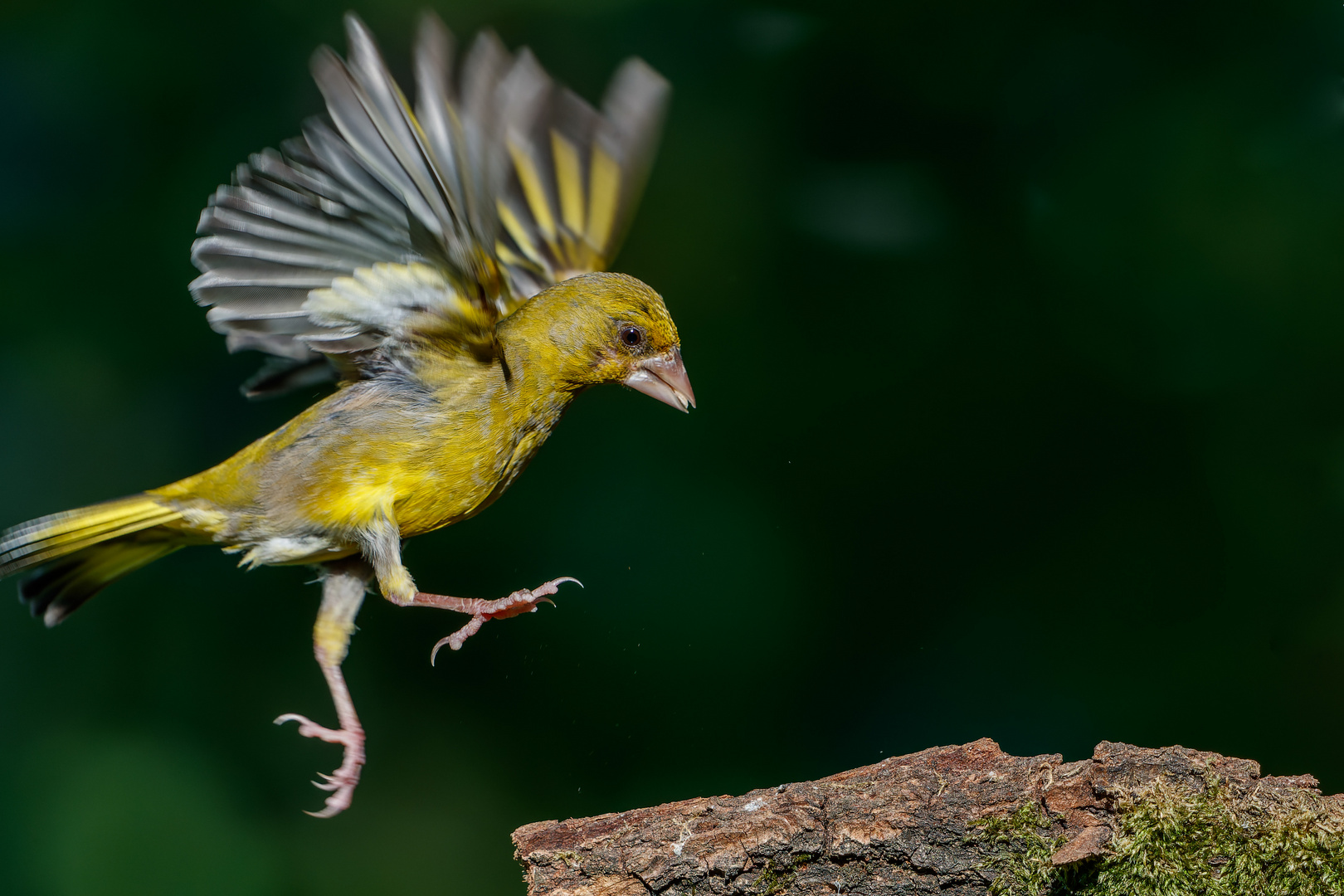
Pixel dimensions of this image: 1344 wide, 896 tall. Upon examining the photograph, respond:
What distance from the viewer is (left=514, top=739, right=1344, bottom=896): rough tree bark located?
1.73 meters

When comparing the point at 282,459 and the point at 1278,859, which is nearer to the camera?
the point at 1278,859

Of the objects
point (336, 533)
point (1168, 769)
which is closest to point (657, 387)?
point (336, 533)

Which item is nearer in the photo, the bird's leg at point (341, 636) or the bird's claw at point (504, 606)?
the bird's claw at point (504, 606)

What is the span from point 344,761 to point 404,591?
0.50m

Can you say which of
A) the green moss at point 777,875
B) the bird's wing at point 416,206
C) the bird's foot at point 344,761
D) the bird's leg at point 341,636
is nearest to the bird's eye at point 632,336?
the bird's wing at point 416,206

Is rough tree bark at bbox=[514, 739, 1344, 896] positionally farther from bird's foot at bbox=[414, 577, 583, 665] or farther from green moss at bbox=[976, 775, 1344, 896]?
bird's foot at bbox=[414, 577, 583, 665]

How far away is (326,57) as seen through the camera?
1.98m

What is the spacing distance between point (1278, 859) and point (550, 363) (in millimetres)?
1801

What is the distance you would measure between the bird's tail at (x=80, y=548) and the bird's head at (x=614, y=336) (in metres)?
1.13

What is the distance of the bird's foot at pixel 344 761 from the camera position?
2.65 metres

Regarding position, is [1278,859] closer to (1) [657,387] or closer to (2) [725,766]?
(1) [657,387]

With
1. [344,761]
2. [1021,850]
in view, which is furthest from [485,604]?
[1021,850]

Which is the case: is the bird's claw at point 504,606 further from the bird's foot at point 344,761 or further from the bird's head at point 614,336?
the bird's head at point 614,336

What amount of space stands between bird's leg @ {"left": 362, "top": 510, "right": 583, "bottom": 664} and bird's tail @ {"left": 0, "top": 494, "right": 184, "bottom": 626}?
2.12ft
